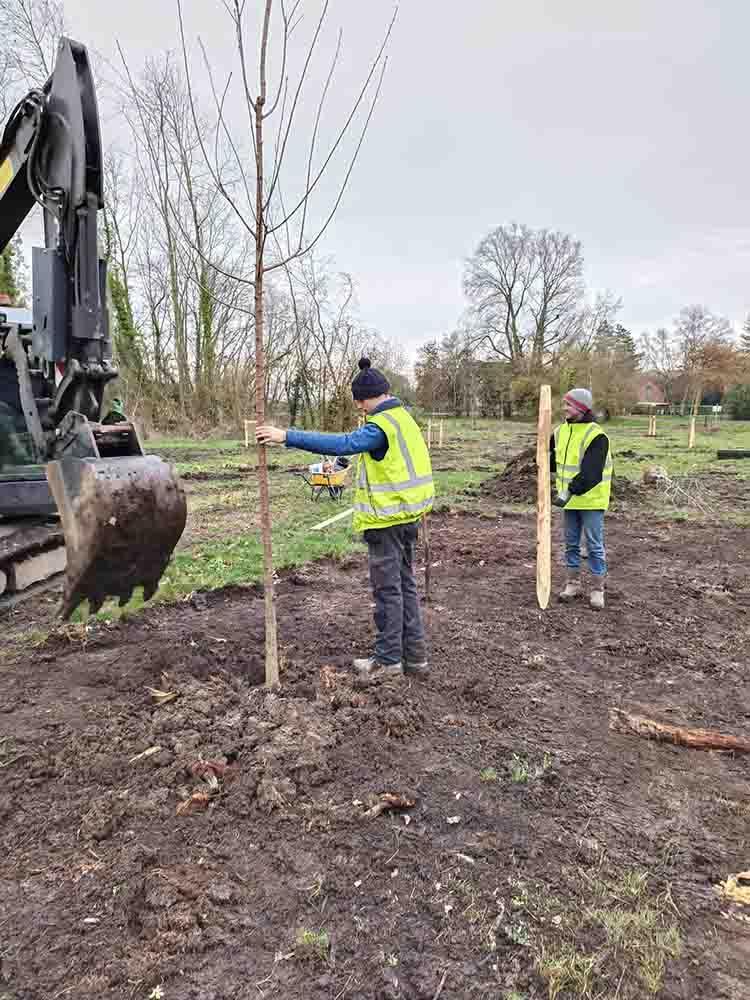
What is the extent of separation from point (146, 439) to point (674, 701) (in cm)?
2430

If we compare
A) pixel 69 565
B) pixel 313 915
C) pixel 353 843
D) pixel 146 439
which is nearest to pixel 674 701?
pixel 353 843

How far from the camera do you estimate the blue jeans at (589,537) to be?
18.8 feet

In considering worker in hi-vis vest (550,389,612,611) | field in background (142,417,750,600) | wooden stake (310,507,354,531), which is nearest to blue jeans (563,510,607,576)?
worker in hi-vis vest (550,389,612,611)

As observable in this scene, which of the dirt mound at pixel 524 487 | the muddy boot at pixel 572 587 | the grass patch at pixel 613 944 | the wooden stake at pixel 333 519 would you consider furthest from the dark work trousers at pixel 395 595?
the dirt mound at pixel 524 487

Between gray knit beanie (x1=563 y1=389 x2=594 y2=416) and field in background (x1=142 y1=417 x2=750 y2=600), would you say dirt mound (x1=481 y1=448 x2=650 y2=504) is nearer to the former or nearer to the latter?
field in background (x1=142 y1=417 x2=750 y2=600)

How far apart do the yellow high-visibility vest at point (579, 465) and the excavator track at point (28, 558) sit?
472 centimetres

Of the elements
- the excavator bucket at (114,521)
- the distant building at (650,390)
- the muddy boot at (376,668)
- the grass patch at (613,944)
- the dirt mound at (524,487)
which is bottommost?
the grass patch at (613,944)

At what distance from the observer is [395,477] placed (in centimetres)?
375

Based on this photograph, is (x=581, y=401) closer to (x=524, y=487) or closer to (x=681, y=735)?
(x=681, y=735)

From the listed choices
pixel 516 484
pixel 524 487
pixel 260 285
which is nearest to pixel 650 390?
pixel 516 484

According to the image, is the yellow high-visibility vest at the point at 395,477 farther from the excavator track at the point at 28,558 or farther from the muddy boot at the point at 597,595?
the excavator track at the point at 28,558

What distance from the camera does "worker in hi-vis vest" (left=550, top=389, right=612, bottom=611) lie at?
5.53 meters

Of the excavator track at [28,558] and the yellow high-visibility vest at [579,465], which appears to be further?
the yellow high-visibility vest at [579,465]

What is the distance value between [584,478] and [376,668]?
2.68 metres
